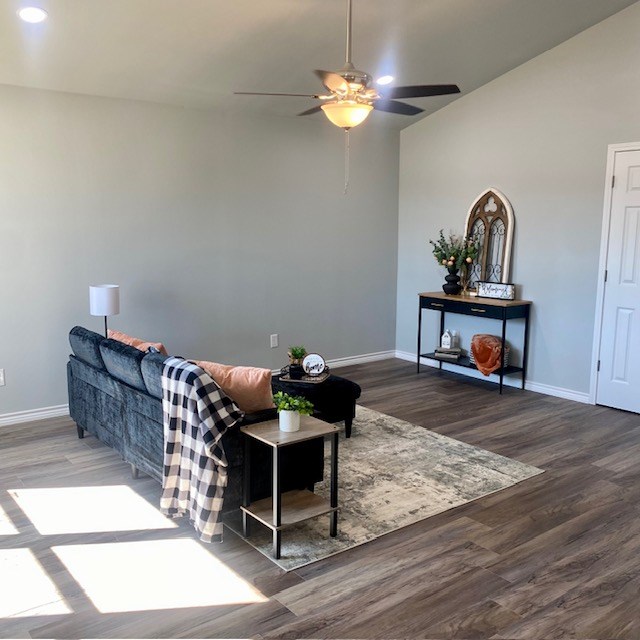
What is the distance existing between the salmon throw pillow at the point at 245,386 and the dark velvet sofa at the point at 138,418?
65 mm

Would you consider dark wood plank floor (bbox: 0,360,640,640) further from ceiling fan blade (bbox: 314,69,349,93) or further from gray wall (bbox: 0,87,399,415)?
ceiling fan blade (bbox: 314,69,349,93)

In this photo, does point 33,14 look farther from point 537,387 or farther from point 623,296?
point 537,387

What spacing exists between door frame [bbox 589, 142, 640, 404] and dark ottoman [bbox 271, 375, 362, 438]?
2.32 m

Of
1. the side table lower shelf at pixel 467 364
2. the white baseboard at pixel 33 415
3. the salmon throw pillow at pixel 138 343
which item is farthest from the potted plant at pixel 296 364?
the side table lower shelf at pixel 467 364

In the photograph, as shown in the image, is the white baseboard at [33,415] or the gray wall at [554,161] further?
the gray wall at [554,161]

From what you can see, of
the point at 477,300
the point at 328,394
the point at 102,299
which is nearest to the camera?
the point at 328,394

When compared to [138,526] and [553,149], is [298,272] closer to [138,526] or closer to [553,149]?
[553,149]

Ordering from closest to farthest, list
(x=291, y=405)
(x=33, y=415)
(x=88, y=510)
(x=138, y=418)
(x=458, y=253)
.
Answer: (x=291, y=405), (x=88, y=510), (x=138, y=418), (x=33, y=415), (x=458, y=253)

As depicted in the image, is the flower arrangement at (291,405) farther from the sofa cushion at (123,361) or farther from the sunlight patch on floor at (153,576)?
the sofa cushion at (123,361)

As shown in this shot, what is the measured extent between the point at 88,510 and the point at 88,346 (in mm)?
1154

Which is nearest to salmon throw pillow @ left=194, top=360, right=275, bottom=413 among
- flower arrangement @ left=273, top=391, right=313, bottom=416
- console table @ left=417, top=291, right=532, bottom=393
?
flower arrangement @ left=273, top=391, right=313, bottom=416

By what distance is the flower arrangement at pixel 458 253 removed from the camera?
622 centimetres

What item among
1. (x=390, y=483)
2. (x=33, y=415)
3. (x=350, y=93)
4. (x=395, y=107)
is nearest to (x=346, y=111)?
(x=350, y=93)

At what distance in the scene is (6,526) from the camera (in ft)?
10.6
